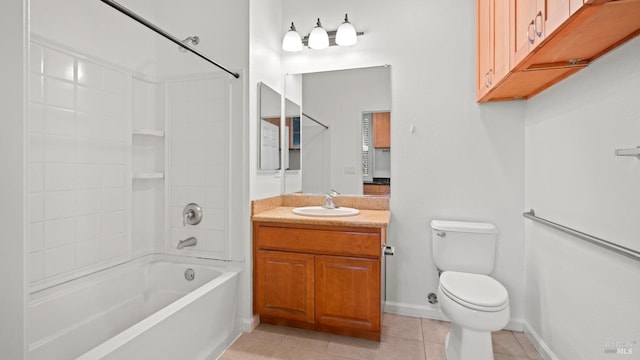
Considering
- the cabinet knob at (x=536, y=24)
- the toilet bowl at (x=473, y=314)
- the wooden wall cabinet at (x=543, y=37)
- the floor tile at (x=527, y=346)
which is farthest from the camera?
the floor tile at (x=527, y=346)

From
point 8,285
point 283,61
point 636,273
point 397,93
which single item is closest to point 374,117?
point 397,93

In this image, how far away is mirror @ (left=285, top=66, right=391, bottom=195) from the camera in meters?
2.43

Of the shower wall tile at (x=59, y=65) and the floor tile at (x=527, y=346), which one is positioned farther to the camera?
the floor tile at (x=527, y=346)

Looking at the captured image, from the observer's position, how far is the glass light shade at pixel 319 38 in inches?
95.0

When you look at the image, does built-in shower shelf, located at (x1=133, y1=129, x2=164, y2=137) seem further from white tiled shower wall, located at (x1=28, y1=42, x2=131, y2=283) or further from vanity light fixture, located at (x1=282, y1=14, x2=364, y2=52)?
vanity light fixture, located at (x1=282, y1=14, x2=364, y2=52)

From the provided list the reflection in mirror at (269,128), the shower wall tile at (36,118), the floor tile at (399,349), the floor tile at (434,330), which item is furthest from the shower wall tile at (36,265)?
the floor tile at (434,330)

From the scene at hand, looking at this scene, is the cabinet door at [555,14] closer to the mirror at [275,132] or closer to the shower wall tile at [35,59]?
the mirror at [275,132]

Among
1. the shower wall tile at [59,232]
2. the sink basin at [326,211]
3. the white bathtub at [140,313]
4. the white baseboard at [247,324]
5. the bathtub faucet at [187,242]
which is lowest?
the white baseboard at [247,324]

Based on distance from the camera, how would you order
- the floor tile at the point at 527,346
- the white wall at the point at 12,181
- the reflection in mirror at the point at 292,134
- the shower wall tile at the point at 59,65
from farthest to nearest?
the reflection in mirror at the point at 292,134
the floor tile at the point at 527,346
the shower wall tile at the point at 59,65
the white wall at the point at 12,181

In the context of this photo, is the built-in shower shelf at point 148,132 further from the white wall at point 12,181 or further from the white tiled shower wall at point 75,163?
the white wall at point 12,181

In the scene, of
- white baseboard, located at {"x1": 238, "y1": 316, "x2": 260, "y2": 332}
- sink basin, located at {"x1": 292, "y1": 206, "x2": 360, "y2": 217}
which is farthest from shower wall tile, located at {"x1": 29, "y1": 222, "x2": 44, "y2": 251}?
sink basin, located at {"x1": 292, "y1": 206, "x2": 360, "y2": 217}

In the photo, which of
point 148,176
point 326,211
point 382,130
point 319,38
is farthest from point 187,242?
point 319,38

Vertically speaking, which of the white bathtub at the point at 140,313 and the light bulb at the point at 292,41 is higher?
the light bulb at the point at 292,41

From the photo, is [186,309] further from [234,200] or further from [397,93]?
[397,93]
